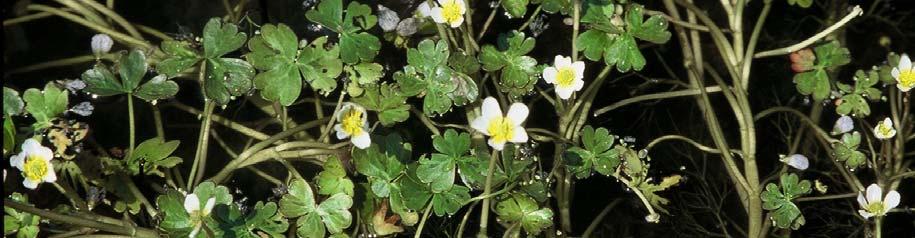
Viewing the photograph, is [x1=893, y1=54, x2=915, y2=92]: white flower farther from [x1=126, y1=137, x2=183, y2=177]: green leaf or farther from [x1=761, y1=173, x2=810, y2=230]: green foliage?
[x1=126, y1=137, x2=183, y2=177]: green leaf

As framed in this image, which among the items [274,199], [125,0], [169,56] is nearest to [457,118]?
[274,199]

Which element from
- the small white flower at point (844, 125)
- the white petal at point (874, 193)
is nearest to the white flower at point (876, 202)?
the white petal at point (874, 193)

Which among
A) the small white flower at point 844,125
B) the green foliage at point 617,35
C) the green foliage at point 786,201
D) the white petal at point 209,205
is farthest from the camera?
the small white flower at point 844,125

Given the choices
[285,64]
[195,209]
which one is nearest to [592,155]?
[285,64]

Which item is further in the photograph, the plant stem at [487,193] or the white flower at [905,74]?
the white flower at [905,74]

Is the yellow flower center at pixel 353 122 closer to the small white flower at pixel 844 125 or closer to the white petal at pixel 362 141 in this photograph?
the white petal at pixel 362 141

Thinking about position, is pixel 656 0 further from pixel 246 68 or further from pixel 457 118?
pixel 246 68
